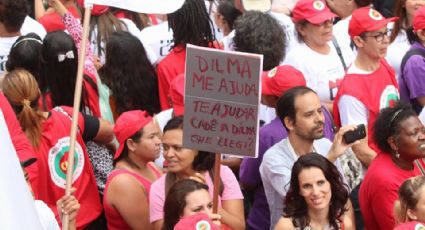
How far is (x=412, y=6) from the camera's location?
9305mm

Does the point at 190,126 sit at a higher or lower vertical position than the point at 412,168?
higher

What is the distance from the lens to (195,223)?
223 inches

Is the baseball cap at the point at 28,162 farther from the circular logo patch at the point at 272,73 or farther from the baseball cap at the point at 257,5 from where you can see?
the baseball cap at the point at 257,5

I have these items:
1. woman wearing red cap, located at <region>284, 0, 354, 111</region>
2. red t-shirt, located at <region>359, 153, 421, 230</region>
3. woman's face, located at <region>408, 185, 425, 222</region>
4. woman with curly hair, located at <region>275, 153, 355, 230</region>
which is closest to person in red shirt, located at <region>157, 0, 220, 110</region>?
woman wearing red cap, located at <region>284, 0, 354, 111</region>

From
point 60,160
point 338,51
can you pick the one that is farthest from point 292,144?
point 338,51

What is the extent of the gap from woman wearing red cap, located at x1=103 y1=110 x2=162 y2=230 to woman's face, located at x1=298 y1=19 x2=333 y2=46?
1.85 metres

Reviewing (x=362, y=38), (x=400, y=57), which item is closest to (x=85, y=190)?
(x=362, y=38)

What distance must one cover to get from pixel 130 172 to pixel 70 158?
111cm

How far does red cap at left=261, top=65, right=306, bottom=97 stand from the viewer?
7535 mm

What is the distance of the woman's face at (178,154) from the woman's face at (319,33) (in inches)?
85.6

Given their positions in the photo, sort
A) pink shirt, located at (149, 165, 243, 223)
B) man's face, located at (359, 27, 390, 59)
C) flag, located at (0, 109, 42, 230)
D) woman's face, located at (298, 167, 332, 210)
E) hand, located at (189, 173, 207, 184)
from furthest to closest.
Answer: man's face, located at (359, 27, 390, 59) → pink shirt, located at (149, 165, 243, 223) → hand, located at (189, 173, 207, 184) → woman's face, located at (298, 167, 332, 210) → flag, located at (0, 109, 42, 230)

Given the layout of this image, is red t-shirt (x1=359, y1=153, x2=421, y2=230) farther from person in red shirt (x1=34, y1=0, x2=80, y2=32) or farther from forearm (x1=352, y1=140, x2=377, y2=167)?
person in red shirt (x1=34, y1=0, x2=80, y2=32)

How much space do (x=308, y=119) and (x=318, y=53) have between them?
5.35 ft

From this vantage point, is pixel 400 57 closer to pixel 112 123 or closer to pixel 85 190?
pixel 112 123
